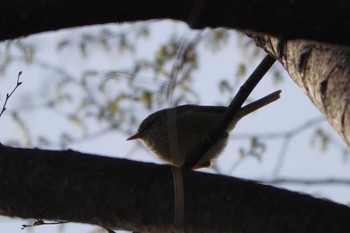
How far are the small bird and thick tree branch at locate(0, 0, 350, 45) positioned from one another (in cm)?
278

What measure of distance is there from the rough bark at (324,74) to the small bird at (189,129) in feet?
5.01

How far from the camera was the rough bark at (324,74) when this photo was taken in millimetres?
2391

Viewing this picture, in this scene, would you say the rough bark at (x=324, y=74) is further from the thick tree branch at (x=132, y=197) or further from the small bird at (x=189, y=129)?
the small bird at (x=189, y=129)

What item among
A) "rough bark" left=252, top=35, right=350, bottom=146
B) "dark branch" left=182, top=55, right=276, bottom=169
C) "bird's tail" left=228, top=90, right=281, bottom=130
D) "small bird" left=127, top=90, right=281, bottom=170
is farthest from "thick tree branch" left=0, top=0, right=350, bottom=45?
"bird's tail" left=228, top=90, right=281, bottom=130

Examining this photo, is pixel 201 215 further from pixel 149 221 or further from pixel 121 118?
pixel 121 118

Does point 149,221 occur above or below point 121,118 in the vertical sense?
below

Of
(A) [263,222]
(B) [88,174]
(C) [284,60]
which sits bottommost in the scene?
(A) [263,222]

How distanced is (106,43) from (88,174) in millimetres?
2425

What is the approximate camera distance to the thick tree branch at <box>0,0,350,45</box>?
155 cm

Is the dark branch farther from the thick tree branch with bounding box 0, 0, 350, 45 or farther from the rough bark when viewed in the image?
the thick tree branch with bounding box 0, 0, 350, 45

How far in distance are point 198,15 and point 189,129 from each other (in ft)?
11.0

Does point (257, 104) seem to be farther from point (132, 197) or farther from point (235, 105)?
point (132, 197)

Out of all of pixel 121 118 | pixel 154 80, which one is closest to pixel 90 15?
pixel 154 80

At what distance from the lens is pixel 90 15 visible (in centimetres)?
158
